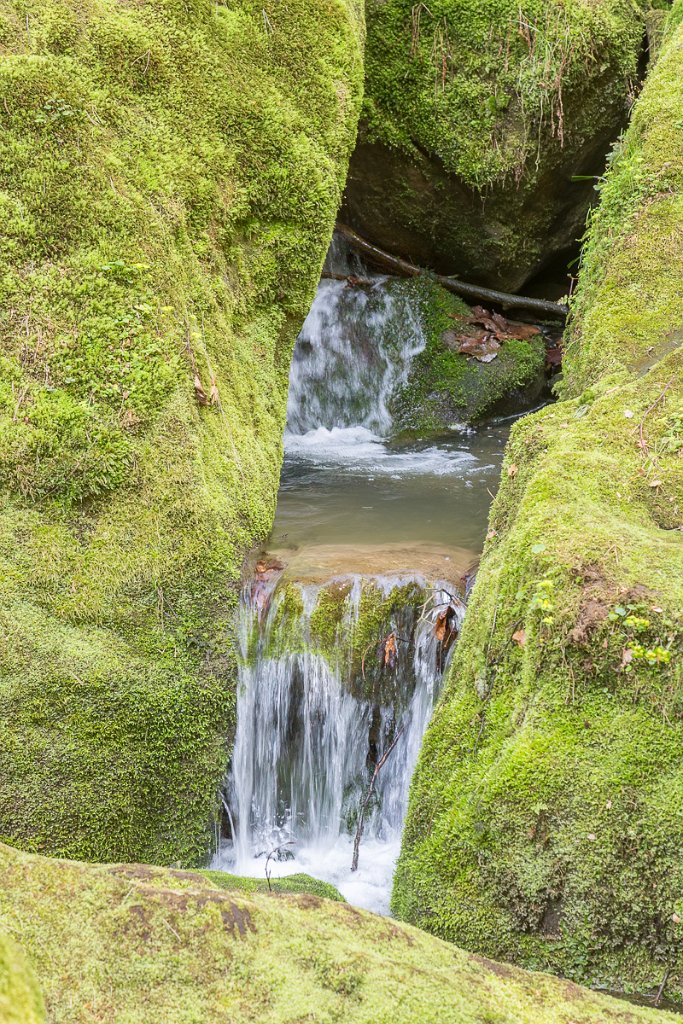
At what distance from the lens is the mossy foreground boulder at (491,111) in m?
8.27

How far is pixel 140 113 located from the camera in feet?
16.4

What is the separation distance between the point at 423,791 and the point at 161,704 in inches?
52.9

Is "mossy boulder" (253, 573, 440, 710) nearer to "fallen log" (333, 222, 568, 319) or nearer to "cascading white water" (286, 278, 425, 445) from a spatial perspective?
"cascading white water" (286, 278, 425, 445)

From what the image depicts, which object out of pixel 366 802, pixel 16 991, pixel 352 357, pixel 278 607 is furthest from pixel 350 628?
pixel 352 357

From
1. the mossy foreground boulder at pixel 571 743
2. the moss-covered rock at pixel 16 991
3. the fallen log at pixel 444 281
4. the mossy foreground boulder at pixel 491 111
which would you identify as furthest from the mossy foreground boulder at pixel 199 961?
the fallen log at pixel 444 281

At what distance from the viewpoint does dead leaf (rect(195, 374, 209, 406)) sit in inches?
193

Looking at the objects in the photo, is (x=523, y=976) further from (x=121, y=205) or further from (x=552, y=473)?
(x=121, y=205)

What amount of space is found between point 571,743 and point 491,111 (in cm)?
724

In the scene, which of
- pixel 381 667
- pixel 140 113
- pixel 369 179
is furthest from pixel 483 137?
pixel 381 667

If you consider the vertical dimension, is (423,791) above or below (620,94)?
below

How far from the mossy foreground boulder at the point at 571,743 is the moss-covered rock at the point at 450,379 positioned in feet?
17.1

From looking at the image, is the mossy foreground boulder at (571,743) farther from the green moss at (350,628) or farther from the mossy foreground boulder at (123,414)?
the mossy foreground boulder at (123,414)

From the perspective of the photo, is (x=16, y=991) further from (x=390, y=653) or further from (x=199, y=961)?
(x=390, y=653)

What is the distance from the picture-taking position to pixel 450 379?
975 cm
